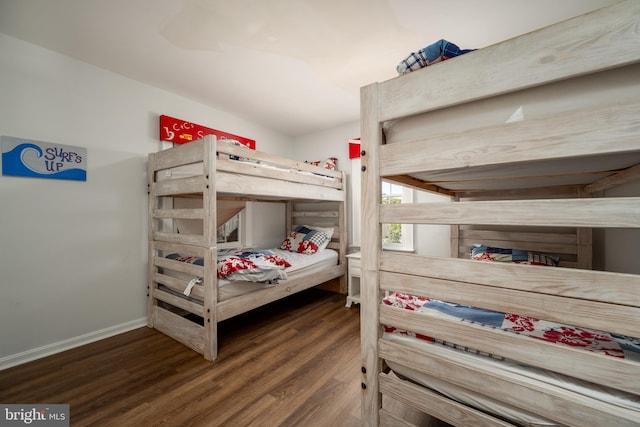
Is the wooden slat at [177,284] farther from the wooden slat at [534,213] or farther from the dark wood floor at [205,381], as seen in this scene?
the wooden slat at [534,213]

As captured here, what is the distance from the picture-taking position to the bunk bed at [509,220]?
0.67 m

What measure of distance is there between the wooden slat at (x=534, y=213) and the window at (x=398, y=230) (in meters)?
2.23

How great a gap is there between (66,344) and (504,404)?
2937 mm

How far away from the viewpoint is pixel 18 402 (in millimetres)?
1441

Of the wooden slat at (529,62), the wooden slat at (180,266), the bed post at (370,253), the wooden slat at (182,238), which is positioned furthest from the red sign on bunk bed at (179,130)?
the wooden slat at (529,62)

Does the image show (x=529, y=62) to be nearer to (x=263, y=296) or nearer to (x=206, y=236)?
(x=206, y=236)

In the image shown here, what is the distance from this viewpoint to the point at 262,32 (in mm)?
1770

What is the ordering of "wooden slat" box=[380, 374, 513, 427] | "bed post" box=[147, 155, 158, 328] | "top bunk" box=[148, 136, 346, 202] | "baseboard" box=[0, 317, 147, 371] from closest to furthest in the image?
"wooden slat" box=[380, 374, 513, 427], "baseboard" box=[0, 317, 147, 371], "top bunk" box=[148, 136, 346, 202], "bed post" box=[147, 155, 158, 328]

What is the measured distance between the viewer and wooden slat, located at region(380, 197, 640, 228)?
2.17 feet

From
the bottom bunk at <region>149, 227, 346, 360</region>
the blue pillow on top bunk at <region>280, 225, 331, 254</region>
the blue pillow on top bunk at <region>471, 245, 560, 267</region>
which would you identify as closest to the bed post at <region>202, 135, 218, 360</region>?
the bottom bunk at <region>149, 227, 346, 360</region>

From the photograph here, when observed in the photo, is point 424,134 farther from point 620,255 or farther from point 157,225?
point 157,225

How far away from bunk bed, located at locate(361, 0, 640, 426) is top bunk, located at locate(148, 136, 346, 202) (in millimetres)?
1290

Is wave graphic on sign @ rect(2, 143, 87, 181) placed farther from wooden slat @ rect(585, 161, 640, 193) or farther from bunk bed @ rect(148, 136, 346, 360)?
wooden slat @ rect(585, 161, 640, 193)

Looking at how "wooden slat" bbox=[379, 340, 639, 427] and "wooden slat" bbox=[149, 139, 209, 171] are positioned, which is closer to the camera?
"wooden slat" bbox=[379, 340, 639, 427]
